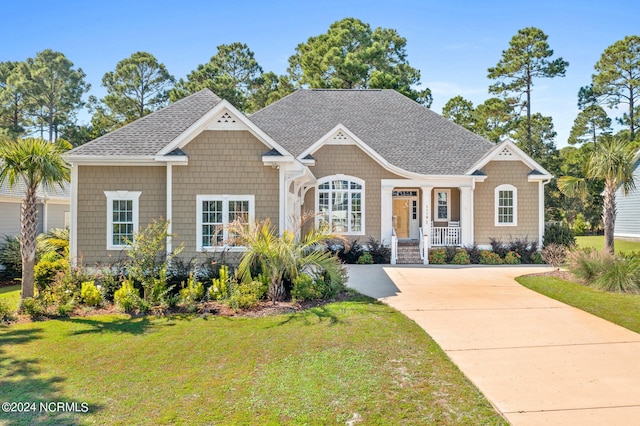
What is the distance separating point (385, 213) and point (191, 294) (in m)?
10.4

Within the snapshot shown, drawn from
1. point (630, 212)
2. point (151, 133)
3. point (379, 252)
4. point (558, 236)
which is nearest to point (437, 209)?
point (379, 252)

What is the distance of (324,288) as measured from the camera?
9484mm

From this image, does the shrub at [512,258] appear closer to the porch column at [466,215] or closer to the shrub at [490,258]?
the shrub at [490,258]

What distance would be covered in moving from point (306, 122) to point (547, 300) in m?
14.8

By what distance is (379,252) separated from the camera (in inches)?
656

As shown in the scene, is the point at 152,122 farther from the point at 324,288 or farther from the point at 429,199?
the point at 429,199

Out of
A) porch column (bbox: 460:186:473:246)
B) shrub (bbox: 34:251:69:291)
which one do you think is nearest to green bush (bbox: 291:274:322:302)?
shrub (bbox: 34:251:69:291)

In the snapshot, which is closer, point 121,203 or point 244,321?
point 244,321

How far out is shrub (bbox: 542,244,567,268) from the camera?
1439 centimetres

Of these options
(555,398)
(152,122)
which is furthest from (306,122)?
(555,398)

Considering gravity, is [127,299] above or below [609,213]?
below

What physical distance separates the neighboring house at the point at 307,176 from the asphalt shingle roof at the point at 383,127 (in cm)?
9

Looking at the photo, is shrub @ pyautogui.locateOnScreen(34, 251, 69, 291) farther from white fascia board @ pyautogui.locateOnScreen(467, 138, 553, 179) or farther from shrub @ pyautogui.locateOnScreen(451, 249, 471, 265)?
white fascia board @ pyautogui.locateOnScreen(467, 138, 553, 179)

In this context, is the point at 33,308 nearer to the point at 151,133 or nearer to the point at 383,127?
the point at 151,133
